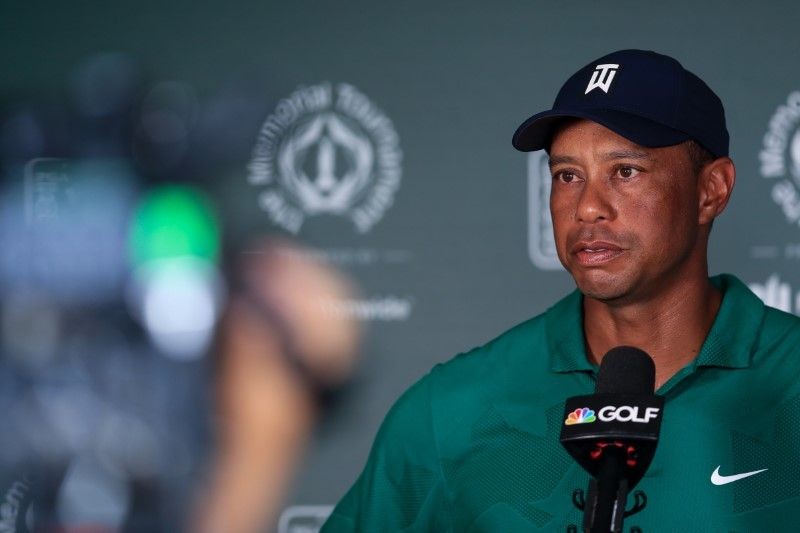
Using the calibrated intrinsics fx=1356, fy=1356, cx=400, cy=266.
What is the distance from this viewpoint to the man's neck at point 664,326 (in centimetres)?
168

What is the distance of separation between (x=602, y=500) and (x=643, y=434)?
0.09m

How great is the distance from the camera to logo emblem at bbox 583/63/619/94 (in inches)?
64.6

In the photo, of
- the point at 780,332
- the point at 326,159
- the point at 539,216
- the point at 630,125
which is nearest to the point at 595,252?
the point at 630,125

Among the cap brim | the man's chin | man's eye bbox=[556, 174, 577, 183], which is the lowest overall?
the man's chin

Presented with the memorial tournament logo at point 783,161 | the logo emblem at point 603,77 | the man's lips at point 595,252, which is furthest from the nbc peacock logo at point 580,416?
the memorial tournament logo at point 783,161

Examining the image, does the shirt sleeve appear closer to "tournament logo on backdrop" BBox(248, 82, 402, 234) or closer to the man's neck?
the man's neck

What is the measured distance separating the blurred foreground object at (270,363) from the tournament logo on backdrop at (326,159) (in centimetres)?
11

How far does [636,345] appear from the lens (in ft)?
5.56

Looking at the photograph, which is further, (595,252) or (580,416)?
(595,252)

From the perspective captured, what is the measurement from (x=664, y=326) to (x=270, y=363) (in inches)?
53.7

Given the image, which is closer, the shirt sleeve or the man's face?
the man's face

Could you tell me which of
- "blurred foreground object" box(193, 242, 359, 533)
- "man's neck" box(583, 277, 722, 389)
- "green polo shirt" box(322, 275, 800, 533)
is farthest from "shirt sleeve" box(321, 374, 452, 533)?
"blurred foreground object" box(193, 242, 359, 533)

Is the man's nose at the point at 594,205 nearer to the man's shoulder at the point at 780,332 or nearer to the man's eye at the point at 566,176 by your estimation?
the man's eye at the point at 566,176

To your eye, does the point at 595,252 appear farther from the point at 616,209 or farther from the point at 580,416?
the point at 580,416
